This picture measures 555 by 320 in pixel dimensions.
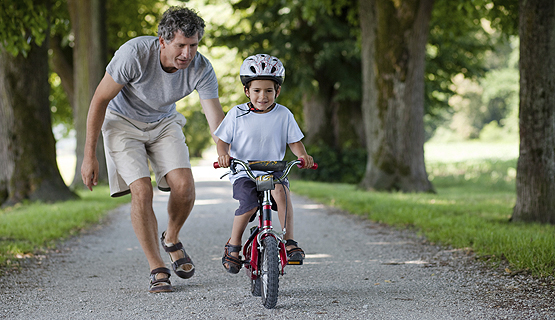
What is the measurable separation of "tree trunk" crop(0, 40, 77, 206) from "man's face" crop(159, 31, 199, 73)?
769cm

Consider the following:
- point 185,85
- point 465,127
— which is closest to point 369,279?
point 185,85

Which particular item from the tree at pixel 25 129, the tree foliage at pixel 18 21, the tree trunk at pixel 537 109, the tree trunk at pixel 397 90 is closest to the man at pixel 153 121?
the tree foliage at pixel 18 21

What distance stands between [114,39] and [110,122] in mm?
18537

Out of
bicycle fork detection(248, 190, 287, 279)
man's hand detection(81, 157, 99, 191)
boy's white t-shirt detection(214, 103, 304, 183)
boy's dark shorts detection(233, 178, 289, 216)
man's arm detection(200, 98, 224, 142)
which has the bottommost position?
bicycle fork detection(248, 190, 287, 279)

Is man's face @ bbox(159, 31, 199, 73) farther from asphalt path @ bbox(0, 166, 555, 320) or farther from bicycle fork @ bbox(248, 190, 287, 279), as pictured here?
asphalt path @ bbox(0, 166, 555, 320)

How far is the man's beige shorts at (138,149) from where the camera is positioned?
14.3 ft

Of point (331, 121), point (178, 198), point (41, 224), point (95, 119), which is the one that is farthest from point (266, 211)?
point (331, 121)

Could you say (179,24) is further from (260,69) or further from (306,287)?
(306,287)

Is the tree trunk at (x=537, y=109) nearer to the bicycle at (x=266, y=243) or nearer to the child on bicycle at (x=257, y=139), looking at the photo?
the child on bicycle at (x=257, y=139)

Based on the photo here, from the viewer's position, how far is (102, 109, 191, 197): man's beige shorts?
4.36 meters

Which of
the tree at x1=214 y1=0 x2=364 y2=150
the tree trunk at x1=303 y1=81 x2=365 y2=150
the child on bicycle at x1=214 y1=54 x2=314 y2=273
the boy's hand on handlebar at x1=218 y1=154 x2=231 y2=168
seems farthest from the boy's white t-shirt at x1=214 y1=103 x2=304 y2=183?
the tree trunk at x1=303 y1=81 x2=365 y2=150

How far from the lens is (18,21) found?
6801 mm

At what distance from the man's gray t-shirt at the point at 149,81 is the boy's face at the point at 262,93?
57 centimetres

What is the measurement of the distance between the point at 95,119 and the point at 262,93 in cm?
129
